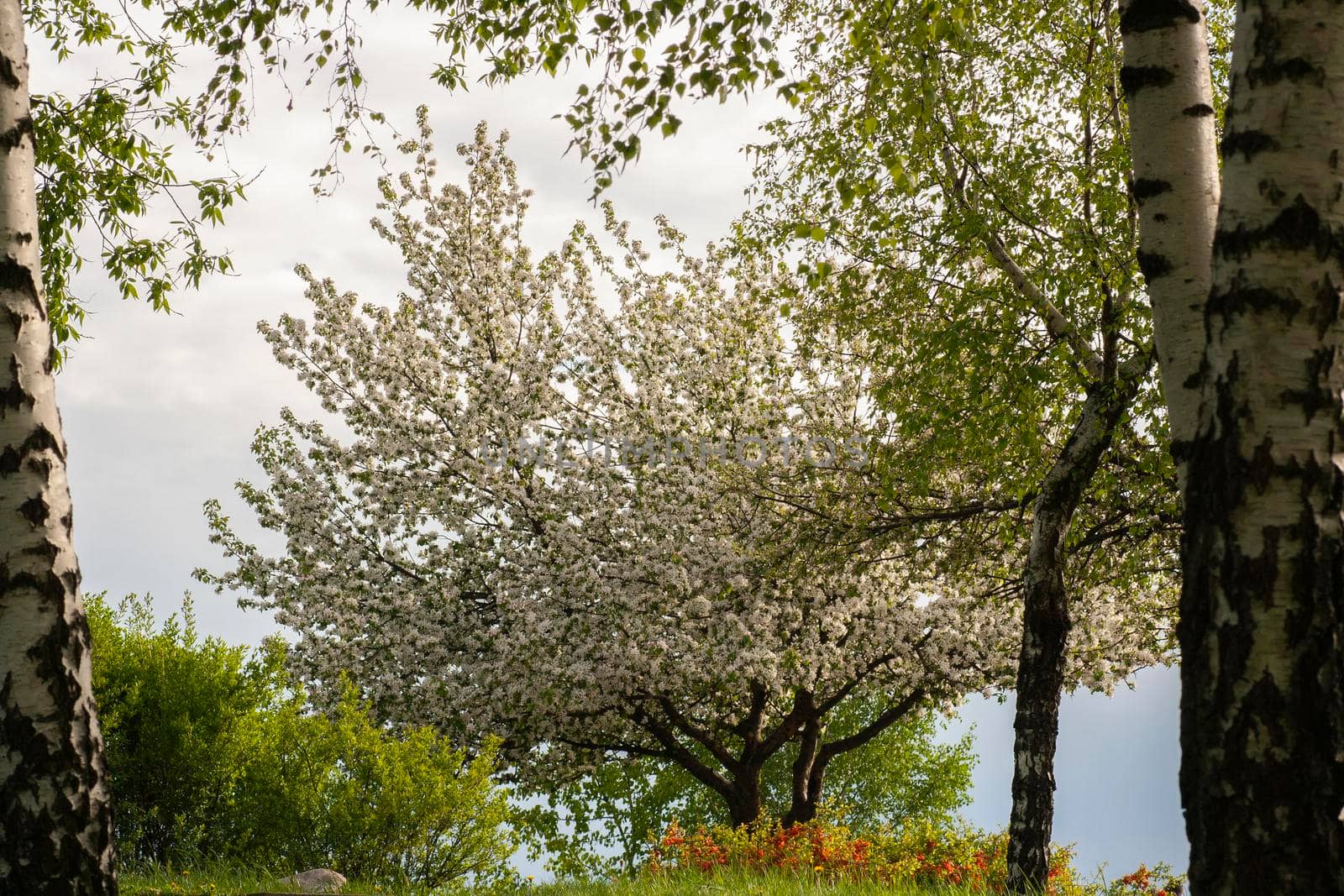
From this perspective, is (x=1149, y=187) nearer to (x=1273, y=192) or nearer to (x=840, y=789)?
(x=1273, y=192)

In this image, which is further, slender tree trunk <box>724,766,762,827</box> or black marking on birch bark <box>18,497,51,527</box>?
slender tree trunk <box>724,766,762,827</box>

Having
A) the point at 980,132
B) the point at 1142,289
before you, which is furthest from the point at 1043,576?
the point at 980,132

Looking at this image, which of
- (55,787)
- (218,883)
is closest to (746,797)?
(218,883)

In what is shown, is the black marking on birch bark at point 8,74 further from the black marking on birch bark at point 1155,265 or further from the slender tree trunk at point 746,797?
the slender tree trunk at point 746,797

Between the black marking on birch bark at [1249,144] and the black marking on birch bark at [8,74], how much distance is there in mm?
6341

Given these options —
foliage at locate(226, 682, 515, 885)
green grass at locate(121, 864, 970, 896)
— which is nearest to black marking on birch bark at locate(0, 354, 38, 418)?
green grass at locate(121, 864, 970, 896)

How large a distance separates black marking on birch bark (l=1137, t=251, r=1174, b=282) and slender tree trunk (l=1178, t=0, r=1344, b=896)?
0.71m

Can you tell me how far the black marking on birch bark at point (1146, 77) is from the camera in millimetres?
4957

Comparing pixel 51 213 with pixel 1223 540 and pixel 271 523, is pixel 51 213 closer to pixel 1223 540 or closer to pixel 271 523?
pixel 271 523

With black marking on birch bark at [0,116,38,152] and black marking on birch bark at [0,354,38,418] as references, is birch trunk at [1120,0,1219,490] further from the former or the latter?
black marking on birch bark at [0,116,38,152]

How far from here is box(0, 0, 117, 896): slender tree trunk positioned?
537 centimetres

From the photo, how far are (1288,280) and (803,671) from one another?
1329 cm

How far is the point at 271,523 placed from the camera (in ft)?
55.2

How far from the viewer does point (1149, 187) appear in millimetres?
4949
